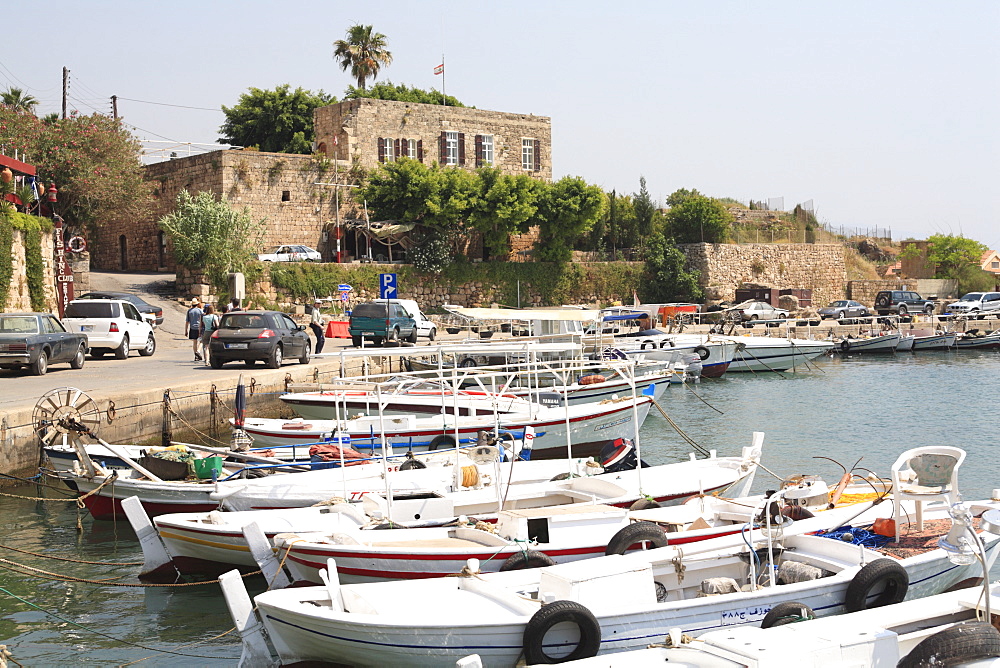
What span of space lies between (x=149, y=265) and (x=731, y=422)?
102 feet

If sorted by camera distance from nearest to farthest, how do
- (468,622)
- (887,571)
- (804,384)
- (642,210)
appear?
1. (468,622)
2. (887,571)
3. (804,384)
4. (642,210)

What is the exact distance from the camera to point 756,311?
46.8 m

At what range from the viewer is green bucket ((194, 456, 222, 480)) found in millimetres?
13414

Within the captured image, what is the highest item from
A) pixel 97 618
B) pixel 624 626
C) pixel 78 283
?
pixel 78 283

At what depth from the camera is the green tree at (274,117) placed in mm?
57031

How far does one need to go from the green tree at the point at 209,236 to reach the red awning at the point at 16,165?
30.2 feet

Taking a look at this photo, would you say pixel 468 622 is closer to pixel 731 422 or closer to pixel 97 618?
pixel 97 618

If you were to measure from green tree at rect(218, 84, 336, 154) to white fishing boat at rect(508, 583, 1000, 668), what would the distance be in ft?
173

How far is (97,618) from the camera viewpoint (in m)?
10.6

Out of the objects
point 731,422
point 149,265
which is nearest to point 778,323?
point 731,422

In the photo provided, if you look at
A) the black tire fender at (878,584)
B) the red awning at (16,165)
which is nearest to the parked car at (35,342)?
the red awning at (16,165)

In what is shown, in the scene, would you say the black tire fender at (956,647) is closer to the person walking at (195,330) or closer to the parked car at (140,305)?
the person walking at (195,330)

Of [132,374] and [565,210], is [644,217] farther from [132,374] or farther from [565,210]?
[132,374]

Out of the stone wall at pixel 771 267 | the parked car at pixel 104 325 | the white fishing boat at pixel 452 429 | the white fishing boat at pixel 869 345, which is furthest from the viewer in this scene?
the stone wall at pixel 771 267
